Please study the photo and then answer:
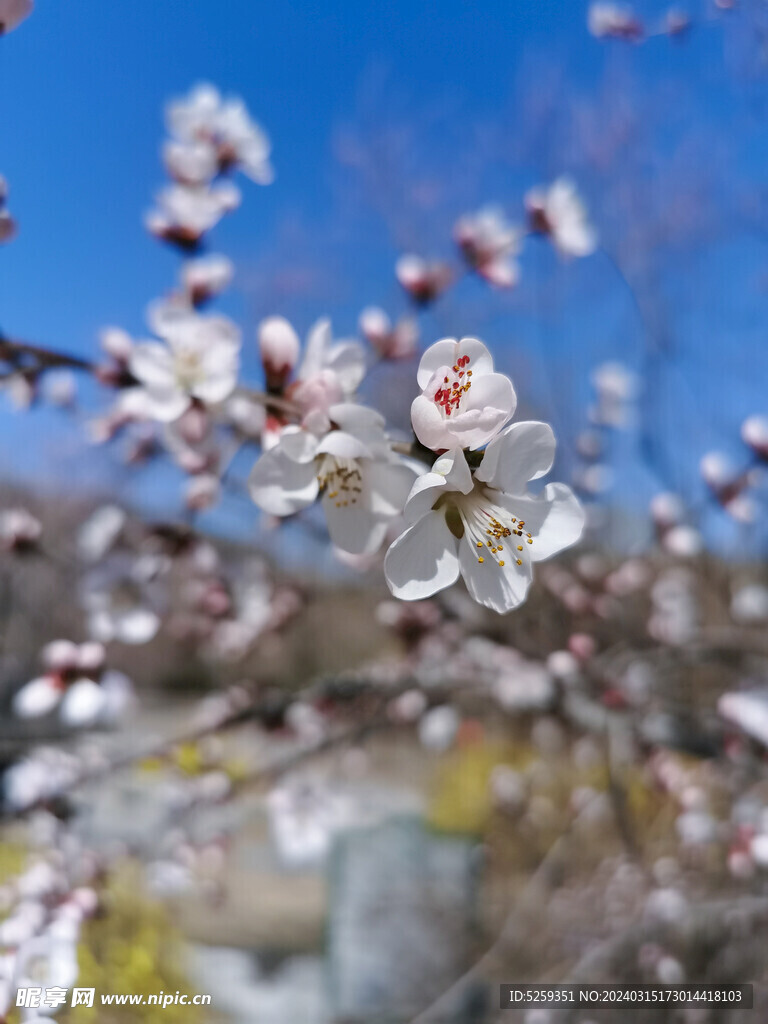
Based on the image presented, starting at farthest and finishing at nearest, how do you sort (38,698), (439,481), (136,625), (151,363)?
(136,625), (38,698), (151,363), (439,481)

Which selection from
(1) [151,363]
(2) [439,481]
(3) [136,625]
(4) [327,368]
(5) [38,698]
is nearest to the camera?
(2) [439,481]

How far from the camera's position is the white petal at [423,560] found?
290mm

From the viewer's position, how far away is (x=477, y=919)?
1.79 metres

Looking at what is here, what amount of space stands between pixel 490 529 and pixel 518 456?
0.04 metres

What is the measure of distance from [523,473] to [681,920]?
32.6 inches

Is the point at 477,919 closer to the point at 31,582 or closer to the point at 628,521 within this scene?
the point at 628,521

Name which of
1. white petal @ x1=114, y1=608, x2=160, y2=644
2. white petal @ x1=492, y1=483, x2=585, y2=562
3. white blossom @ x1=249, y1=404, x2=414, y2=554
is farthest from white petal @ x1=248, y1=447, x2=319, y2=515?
white petal @ x1=114, y1=608, x2=160, y2=644

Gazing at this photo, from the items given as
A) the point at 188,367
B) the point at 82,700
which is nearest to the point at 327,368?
the point at 188,367

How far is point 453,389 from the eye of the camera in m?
0.31

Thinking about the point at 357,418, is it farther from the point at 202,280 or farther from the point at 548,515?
the point at 202,280

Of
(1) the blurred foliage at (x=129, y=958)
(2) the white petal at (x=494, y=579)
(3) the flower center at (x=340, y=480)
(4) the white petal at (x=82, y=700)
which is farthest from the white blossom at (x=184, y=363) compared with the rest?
(1) the blurred foliage at (x=129, y=958)

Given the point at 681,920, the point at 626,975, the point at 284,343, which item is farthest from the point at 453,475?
the point at 626,975

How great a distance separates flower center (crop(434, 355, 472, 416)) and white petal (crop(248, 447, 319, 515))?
0.09 meters

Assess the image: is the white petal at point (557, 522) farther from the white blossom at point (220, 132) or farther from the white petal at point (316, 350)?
the white blossom at point (220, 132)
